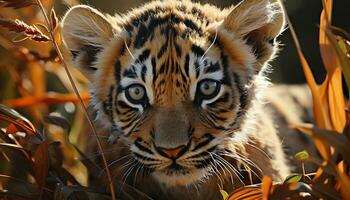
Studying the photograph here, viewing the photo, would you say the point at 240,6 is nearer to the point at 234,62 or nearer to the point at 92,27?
the point at 234,62

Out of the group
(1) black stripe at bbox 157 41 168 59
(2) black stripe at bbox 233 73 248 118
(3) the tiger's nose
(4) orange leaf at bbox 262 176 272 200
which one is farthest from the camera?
(2) black stripe at bbox 233 73 248 118

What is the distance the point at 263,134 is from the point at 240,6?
0.88 meters

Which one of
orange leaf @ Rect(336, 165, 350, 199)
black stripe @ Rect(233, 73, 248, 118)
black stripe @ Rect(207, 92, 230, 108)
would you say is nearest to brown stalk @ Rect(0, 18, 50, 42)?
black stripe @ Rect(207, 92, 230, 108)

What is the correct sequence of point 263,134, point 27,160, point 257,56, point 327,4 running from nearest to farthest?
point 327,4
point 27,160
point 257,56
point 263,134

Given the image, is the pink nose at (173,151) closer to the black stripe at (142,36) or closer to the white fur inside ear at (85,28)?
the black stripe at (142,36)

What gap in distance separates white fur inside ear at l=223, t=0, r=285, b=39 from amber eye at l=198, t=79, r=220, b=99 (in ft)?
1.31

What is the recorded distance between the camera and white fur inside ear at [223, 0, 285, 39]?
3766 millimetres

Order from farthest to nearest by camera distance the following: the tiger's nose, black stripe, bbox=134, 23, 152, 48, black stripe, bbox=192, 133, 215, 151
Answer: black stripe, bbox=134, 23, 152, 48
black stripe, bbox=192, 133, 215, 151
the tiger's nose

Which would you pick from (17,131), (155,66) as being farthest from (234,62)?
(17,131)

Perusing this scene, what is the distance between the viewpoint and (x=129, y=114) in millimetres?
3645

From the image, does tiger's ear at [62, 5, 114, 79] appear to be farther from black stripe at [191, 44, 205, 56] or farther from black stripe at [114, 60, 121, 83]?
black stripe at [191, 44, 205, 56]

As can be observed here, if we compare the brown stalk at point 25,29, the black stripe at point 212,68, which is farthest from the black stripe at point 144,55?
the brown stalk at point 25,29

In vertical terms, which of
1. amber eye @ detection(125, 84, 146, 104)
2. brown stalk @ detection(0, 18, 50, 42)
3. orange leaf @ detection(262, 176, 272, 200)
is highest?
brown stalk @ detection(0, 18, 50, 42)

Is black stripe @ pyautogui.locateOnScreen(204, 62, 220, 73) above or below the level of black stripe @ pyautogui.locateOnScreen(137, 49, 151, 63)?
below
